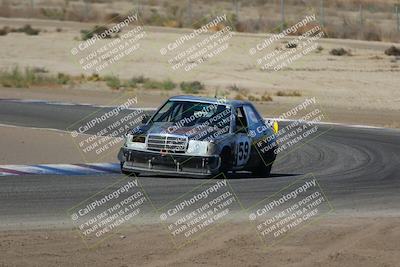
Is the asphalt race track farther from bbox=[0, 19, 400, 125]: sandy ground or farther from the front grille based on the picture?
bbox=[0, 19, 400, 125]: sandy ground

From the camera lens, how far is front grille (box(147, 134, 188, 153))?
54.2 ft

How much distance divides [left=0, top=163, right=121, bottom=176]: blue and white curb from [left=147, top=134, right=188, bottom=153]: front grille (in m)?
1.41

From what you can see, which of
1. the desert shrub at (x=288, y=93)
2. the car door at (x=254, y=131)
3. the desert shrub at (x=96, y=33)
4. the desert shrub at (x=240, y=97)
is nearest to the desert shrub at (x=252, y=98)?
the desert shrub at (x=240, y=97)

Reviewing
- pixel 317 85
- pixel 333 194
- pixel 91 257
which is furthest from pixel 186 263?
pixel 317 85

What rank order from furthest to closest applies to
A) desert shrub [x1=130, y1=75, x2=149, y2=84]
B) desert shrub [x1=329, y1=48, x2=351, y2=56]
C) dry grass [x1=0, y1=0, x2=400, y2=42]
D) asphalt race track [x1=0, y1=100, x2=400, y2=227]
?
dry grass [x1=0, y1=0, x2=400, y2=42]
desert shrub [x1=329, y1=48, x2=351, y2=56]
desert shrub [x1=130, y1=75, x2=149, y2=84]
asphalt race track [x1=0, y1=100, x2=400, y2=227]

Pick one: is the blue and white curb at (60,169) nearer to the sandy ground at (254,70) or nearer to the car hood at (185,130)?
the car hood at (185,130)

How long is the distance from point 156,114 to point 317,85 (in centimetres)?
2188

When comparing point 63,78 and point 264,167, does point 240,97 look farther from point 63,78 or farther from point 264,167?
point 264,167

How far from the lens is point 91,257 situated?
10922mm

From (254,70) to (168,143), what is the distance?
83.8ft

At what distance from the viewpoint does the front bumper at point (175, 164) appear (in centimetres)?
1648

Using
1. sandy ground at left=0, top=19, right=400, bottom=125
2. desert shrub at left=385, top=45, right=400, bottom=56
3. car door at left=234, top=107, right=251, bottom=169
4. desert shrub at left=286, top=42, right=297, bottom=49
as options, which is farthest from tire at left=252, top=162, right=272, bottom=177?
desert shrub at left=385, top=45, right=400, bottom=56

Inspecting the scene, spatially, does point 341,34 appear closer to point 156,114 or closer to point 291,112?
point 291,112

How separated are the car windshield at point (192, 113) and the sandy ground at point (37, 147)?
2512 mm
